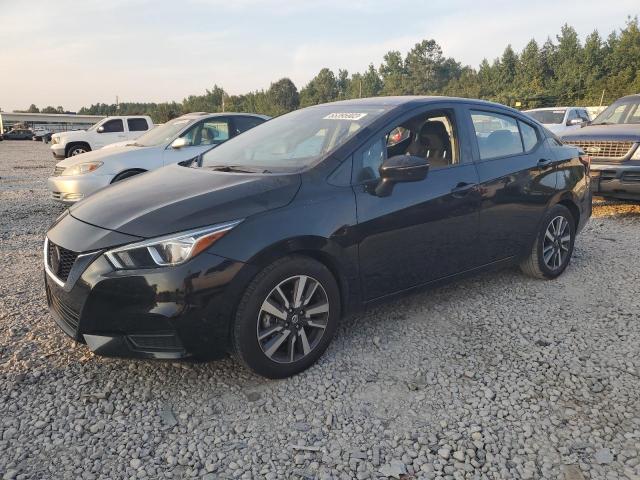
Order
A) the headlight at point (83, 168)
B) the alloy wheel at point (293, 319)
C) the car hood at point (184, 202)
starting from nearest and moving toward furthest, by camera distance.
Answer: the car hood at point (184, 202) < the alloy wheel at point (293, 319) < the headlight at point (83, 168)

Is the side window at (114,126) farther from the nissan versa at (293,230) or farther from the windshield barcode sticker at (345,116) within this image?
the windshield barcode sticker at (345,116)

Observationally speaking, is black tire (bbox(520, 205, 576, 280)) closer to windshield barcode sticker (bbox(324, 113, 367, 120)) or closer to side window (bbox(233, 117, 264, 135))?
windshield barcode sticker (bbox(324, 113, 367, 120))

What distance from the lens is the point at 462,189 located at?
369 centimetres

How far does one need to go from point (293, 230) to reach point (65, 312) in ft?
4.46

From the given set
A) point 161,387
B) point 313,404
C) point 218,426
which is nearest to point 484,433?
point 313,404

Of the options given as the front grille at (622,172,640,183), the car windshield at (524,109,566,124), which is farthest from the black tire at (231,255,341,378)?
the car windshield at (524,109,566,124)

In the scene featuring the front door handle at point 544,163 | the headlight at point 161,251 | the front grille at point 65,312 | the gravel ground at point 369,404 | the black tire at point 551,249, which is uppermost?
the front door handle at point 544,163

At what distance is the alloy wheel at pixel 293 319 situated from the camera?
2.81 meters

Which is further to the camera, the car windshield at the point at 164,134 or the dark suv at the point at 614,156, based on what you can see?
the car windshield at the point at 164,134

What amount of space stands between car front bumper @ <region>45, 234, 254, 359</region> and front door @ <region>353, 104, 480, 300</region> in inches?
36.8

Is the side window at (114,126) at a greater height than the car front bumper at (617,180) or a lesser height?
greater

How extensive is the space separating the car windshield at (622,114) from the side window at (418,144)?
580cm

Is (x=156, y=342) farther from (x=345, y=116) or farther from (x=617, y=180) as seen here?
(x=617, y=180)

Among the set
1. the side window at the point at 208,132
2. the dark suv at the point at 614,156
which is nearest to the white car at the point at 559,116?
the dark suv at the point at 614,156
